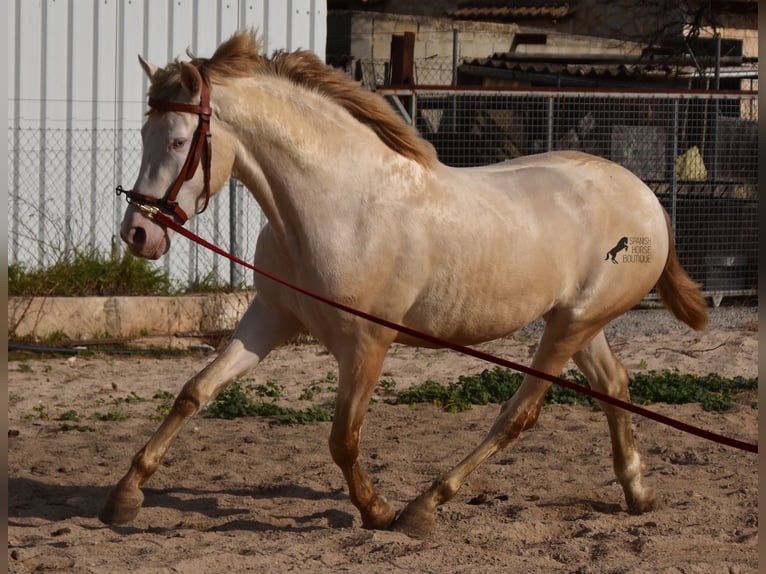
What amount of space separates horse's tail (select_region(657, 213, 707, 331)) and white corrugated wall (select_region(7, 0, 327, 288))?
5.51 m

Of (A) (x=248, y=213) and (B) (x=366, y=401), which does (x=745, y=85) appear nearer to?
(A) (x=248, y=213)

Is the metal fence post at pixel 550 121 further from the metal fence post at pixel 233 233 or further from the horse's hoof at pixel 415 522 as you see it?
the horse's hoof at pixel 415 522

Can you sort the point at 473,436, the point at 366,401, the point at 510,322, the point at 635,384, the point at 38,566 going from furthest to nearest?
the point at 635,384, the point at 473,436, the point at 510,322, the point at 366,401, the point at 38,566

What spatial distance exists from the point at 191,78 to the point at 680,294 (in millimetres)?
2668

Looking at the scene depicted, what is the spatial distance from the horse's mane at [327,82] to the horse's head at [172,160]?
0.80 feet

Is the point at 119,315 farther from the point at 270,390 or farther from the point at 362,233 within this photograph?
the point at 362,233

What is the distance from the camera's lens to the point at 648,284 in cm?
565

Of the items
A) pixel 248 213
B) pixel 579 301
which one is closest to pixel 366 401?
pixel 579 301

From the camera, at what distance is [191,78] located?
458 cm

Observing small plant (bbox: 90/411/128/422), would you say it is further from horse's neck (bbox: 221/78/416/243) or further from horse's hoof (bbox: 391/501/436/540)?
horse's neck (bbox: 221/78/416/243)

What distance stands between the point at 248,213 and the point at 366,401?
6.30 metres

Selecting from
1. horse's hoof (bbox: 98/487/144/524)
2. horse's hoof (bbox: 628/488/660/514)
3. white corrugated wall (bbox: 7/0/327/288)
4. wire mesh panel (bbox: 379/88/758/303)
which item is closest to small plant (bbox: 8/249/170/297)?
white corrugated wall (bbox: 7/0/327/288)

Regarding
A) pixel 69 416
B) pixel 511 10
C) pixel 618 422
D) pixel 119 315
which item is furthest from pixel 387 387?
pixel 511 10

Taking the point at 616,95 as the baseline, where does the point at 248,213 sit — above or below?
below
